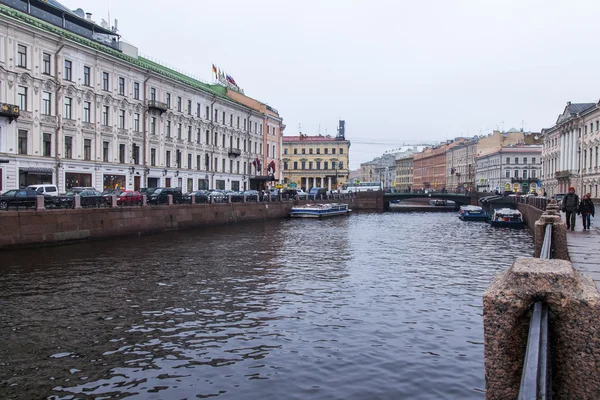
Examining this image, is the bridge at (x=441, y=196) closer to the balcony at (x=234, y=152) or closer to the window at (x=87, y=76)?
the balcony at (x=234, y=152)

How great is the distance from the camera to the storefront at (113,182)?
42.9m

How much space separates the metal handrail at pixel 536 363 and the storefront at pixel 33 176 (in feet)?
119

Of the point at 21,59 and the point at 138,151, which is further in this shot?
the point at 138,151

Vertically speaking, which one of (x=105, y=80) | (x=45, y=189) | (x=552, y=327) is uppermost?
(x=105, y=80)

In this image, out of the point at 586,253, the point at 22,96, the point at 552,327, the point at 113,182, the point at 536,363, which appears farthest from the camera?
A: the point at 113,182

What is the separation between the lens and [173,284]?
53.3 feet

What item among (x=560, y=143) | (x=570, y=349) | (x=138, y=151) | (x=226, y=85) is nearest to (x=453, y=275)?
(x=570, y=349)

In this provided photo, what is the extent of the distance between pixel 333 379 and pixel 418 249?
19003mm

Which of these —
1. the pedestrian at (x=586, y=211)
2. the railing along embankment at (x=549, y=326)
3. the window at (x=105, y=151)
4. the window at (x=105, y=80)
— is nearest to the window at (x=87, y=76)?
the window at (x=105, y=80)

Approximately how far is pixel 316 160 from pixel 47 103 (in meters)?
83.5

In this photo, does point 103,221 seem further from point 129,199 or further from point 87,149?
point 87,149

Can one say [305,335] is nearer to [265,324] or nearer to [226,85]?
[265,324]

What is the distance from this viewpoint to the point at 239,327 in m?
11.4

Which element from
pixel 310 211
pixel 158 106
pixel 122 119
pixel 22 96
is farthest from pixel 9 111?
pixel 310 211
